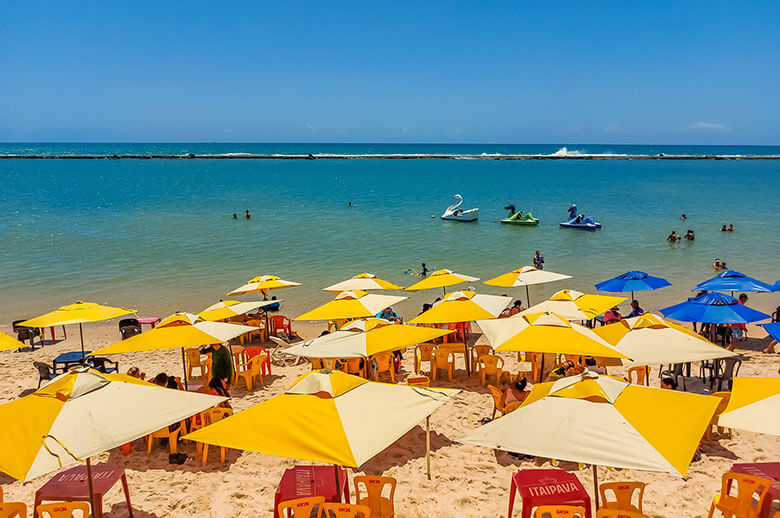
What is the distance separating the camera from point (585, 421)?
4.48 meters

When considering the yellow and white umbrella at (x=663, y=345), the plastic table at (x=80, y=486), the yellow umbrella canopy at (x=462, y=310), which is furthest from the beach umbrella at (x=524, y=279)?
the plastic table at (x=80, y=486)

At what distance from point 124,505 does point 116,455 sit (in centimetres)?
155

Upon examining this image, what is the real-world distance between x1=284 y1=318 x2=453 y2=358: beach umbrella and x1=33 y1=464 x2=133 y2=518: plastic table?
113 inches

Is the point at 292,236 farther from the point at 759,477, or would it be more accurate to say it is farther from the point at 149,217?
the point at 759,477

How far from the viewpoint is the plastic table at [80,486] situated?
5.71 metres

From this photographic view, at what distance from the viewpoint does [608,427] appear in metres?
4.38

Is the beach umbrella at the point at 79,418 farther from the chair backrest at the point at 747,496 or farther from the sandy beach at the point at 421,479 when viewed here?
the chair backrest at the point at 747,496

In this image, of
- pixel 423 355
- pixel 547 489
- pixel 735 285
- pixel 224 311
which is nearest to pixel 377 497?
pixel 547 489

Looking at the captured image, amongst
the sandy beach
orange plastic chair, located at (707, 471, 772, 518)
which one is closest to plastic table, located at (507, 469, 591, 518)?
the sandy beach

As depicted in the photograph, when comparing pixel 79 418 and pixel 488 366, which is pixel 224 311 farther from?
pixel 79 418

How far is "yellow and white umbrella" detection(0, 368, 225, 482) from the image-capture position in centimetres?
421

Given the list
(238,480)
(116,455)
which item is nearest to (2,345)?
(116,455)

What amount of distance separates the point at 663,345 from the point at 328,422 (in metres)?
5.43

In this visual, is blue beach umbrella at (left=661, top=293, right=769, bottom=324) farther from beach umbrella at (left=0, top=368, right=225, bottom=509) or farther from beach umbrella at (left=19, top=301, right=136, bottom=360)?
beach umbrella at (left=19, top=301, right=136, bottom=360)
